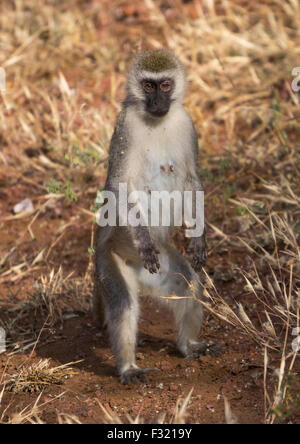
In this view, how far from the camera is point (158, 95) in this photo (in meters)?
4.48

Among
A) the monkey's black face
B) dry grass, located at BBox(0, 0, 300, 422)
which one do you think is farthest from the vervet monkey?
dry grass, located at BBox(0, 0, 300, 422)

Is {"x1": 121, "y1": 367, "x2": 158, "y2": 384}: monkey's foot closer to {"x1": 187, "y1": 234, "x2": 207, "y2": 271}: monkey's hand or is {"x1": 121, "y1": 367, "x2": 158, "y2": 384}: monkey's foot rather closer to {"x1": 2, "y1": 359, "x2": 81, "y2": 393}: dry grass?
{"x1": 2, "y1": 359, "x2": 81, "y2": 393}: dry grass

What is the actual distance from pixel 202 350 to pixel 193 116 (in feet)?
9.62

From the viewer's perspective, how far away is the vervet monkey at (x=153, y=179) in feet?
14.7

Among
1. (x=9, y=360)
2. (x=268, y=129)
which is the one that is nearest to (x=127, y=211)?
(x=9, y=360)

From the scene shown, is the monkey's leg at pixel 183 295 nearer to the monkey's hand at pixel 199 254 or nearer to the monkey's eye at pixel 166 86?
the monkey's hand at pixel 199 254

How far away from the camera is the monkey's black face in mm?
4438

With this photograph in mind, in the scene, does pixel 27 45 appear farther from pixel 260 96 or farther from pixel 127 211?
pixel 127 211

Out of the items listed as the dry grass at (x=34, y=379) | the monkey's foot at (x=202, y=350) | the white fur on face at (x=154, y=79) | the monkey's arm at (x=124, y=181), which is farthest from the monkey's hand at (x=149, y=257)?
the white fur on face at (x=154, y=79)

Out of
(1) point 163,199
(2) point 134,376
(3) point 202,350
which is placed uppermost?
(1) point 163,199

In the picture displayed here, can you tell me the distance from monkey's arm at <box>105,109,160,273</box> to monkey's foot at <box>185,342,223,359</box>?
0.56 m

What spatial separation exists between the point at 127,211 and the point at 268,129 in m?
2.84

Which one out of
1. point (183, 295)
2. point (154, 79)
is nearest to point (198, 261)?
point (183, 295)

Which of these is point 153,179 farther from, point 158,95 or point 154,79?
point 154,79
